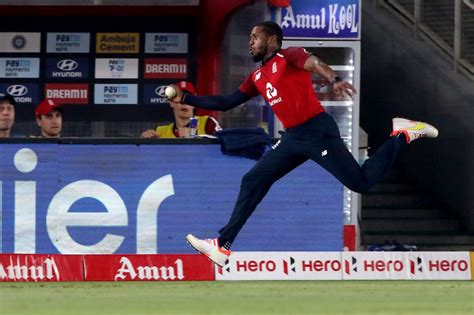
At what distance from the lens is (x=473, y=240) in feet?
66.7

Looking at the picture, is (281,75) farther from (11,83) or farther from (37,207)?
(11,83)

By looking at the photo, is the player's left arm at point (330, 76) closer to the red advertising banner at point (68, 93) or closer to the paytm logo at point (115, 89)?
the paytm logo at point (115, 89)

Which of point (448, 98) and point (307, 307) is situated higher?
point (448, 98)

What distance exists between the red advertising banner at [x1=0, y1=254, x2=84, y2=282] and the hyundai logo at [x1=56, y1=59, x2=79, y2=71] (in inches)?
197

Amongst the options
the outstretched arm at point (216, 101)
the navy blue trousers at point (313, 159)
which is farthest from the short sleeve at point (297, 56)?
the outstretched arm at point (216, 101)

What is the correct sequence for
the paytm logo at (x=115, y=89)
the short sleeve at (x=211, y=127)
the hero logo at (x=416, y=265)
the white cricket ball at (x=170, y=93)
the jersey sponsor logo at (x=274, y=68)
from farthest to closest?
the paytm logo at (x=115, y=89) → the short sleeve at (x=211, y=127) → the hero logo at (x=416, y=265) → the white cricket ball at (x=170, y=93) → the jersey sponsor logo at (x=274, y=68)

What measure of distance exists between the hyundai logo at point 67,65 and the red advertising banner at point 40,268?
5006mm

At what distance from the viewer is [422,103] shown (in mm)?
21484

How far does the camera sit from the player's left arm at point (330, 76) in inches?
434

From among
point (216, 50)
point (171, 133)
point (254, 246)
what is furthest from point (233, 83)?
point (254, 246)

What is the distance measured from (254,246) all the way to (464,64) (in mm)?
6352

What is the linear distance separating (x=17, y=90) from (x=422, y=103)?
5.63m

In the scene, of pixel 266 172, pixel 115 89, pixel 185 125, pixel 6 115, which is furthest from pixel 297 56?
pixel 115 89

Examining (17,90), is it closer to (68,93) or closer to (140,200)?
(68,93)
